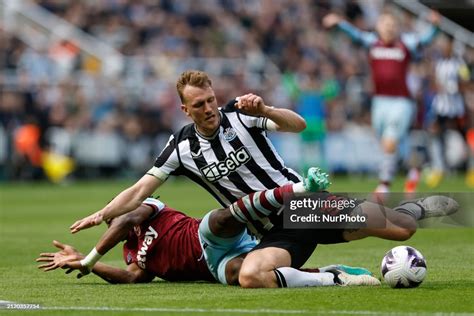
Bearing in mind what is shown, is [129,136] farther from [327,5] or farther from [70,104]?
[327,5]

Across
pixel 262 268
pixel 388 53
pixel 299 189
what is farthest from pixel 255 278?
pixel 388 53

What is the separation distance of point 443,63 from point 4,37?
37.0 feet

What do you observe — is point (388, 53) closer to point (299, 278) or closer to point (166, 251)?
point (166, 251)

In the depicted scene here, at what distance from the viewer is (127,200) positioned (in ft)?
28.9

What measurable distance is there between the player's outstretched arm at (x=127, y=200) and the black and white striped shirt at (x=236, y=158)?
3.8 inches

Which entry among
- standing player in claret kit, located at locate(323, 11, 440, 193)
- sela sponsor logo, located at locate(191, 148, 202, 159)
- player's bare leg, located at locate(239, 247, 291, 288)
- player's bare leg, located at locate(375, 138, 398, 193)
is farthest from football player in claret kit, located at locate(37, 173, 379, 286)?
standing player in claret kit, located at locate(323, 11, 440, 193)

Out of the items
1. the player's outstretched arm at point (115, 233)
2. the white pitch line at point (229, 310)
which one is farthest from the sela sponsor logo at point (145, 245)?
the white pitch line at point (229, 310)

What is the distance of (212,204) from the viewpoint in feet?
61.8

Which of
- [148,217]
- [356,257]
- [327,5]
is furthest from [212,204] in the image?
[327,5]

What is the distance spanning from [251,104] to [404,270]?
164 centimetres

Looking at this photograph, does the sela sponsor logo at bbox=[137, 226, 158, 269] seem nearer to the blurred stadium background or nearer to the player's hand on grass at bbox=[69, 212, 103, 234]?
the player's hand on grass at bbox=[69, 212, 103, 234]

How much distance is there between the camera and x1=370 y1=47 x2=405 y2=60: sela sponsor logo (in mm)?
18281

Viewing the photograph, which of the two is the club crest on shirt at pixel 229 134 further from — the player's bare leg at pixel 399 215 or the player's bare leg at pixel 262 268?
the player's bare leg at pixel 399 215

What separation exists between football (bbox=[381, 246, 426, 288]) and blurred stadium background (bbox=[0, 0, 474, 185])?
17.2 metres
